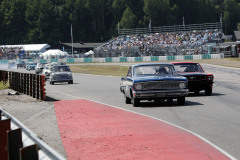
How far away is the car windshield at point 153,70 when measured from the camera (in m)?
17.5

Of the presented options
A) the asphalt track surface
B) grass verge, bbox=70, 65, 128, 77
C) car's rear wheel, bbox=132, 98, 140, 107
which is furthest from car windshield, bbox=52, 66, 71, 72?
car's rear wheel, bbox=132, 98, 140, 107

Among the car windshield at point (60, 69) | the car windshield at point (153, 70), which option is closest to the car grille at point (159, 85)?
the car windshield at point (153, 70)

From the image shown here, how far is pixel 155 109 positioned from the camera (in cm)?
1620

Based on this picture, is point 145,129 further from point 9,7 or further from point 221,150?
point 9,7

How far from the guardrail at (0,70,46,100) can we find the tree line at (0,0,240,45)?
396 feet

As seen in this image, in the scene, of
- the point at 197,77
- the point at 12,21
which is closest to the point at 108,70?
the point at 197,77

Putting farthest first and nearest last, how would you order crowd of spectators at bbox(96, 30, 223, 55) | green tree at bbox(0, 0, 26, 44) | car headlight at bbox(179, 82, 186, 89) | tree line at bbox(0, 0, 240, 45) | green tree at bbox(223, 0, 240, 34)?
green tree at bbox(223, 0, 240, 34) → green tree at bbox(0, 0, 26, 44) → tree line at bbox(0, 0, 240, 45) → crowd of spectators at bbox(96, 30, 223, 55) → car headlight at bbox(179, 82, 186, 89)

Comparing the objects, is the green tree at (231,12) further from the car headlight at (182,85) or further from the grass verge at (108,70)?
the car headlight at (182,85)

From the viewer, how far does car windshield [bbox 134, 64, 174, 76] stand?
57.4 ft

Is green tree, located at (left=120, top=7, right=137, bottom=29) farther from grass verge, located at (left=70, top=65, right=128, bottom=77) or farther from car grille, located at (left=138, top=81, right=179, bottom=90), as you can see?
car grille, located at (left=138, top=81, right=179, bottom=90)

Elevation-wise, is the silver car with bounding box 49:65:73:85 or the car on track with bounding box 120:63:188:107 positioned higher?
the car on track with bounding box 120:63:188:107

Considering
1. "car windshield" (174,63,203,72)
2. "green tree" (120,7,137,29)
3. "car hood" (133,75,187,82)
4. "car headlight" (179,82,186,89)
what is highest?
"green tree" (120,7,137,29)

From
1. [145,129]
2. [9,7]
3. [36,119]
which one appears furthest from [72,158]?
[9,7]

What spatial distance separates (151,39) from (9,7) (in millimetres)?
83859
